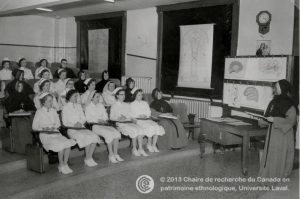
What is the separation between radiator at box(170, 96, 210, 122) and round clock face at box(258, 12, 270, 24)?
206 cm

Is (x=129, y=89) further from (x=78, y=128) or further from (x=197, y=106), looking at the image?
(x=78, y=128)

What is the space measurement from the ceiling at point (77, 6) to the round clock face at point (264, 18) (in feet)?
6.38

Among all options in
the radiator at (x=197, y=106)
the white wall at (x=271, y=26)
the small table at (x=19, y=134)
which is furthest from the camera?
the radiator at (x=197, y=106)

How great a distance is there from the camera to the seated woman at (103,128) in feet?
17.2

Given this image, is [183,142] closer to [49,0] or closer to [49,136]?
[49,136]

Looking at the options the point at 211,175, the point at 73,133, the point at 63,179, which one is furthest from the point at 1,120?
the point at 211,175

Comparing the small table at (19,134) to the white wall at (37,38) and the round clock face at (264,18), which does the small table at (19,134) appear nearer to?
the round clock face at (264,18)

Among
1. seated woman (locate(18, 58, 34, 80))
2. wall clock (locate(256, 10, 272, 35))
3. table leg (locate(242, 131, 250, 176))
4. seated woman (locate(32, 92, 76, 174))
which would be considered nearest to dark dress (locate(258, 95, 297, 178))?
table leg (locate(242, 131, 250, 176))

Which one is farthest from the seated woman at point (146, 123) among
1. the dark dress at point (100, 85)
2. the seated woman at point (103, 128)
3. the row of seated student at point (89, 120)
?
the dark dress at point (100, 85)

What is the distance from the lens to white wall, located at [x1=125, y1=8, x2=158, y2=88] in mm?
8547

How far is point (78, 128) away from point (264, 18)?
13.2ft

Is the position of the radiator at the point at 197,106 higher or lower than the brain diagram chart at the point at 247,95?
lower

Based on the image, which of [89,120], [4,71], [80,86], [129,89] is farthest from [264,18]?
[4,71]

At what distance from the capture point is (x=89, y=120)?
5.56m
